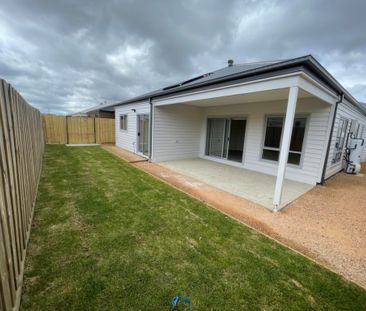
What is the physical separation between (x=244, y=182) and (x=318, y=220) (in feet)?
7.52

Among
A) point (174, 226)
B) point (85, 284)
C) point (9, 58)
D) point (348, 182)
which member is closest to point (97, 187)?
point (174, 226)

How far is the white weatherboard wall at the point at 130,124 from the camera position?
28.7 ft

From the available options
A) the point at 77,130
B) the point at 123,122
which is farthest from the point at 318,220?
the point at 77,130

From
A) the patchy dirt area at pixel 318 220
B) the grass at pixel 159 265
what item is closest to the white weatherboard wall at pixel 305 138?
the patchy dirt area at pixel 318 220

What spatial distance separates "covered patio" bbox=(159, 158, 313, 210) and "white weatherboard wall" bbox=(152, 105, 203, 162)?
3.20 ft

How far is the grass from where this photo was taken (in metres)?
1.69

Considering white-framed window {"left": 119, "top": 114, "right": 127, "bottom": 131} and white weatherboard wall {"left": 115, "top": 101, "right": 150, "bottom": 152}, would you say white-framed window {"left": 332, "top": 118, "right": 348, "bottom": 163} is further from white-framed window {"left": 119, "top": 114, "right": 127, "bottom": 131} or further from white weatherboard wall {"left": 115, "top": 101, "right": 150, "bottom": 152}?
white-framed window {"left": 119, "top": 114, "right": 127, "bottom": 131}

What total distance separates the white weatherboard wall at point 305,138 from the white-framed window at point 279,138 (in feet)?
0.49

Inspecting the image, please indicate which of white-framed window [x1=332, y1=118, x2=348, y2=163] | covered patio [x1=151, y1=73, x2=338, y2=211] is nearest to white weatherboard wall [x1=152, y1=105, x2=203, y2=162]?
covered patio [x1=151, y1=73, x2=338, y2=211]

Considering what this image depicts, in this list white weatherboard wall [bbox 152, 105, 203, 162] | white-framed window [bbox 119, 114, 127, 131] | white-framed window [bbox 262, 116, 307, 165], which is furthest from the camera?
white-framed window [bbox 119, 114, 127, 131]

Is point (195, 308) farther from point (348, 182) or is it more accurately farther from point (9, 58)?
point (9, 58)

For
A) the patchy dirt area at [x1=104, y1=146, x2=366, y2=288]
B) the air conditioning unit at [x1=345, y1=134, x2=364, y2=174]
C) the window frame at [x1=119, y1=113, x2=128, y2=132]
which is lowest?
the patchy dirt area at [x1=104, y1=146, x2=366, y2=288]

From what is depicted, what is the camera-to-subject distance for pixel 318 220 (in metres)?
3.49

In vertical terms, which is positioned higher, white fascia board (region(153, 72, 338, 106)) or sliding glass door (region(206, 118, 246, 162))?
white fascia board (region(153, 72, 338, 106))
